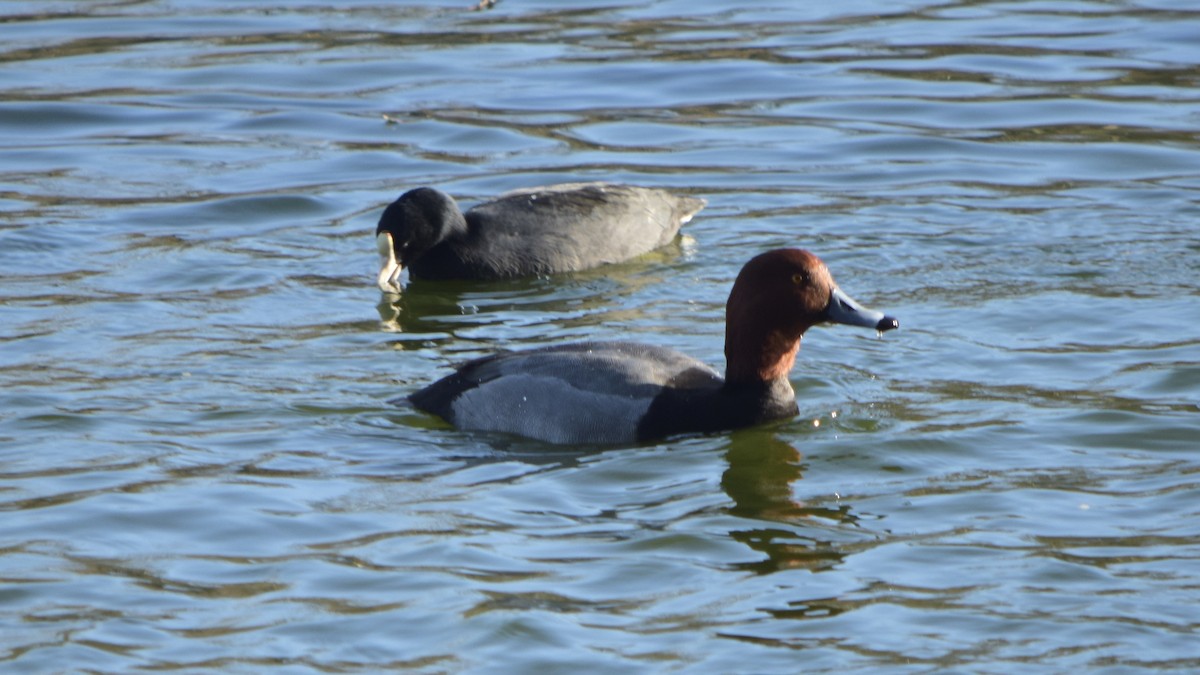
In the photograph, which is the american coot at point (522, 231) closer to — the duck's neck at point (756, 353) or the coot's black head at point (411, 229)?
the coot's black head at point (411, 229)

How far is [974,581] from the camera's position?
7.70m

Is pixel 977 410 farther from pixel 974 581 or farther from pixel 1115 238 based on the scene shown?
pixel 1115 238

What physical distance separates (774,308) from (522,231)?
13.2 ft

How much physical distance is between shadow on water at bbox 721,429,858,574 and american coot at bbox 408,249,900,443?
0.18m

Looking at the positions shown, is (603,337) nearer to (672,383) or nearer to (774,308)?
(672,383)

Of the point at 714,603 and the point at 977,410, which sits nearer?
the point at 714,603

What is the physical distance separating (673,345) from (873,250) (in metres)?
2.36

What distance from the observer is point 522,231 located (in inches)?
534

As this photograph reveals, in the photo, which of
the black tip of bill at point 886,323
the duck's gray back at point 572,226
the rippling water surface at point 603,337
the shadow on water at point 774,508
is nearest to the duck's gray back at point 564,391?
the rippling water surface at point 603,337

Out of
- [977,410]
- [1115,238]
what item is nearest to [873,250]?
[1115,238]

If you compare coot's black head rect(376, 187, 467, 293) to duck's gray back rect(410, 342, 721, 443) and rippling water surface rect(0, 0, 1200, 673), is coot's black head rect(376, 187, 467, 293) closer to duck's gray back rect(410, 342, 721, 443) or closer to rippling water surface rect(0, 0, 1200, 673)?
rippling water surface rect(0, 0, 1200, 673)

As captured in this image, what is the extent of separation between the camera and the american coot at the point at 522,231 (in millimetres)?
13242

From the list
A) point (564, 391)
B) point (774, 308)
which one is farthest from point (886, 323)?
point (564, 391)

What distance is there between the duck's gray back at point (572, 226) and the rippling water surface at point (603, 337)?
0.19 m
